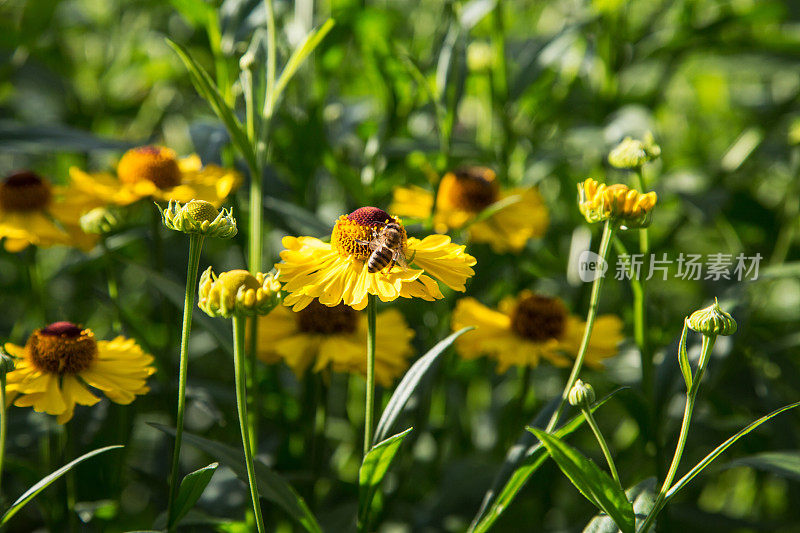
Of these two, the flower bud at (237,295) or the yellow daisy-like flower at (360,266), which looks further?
the yellow daisy-like flower at (360,266)

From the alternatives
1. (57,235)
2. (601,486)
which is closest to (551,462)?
(601,486)

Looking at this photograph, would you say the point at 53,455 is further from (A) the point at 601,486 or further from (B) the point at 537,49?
(B) the point at 537,49

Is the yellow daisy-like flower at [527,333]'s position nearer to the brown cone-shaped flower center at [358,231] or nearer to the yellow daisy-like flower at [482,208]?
the yellow daisy-like flower at [482,208]

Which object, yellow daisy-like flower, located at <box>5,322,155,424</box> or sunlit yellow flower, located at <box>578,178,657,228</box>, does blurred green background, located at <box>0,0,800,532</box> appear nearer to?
yellow daisy-like flower, located at <box>5,322,155,424</box>

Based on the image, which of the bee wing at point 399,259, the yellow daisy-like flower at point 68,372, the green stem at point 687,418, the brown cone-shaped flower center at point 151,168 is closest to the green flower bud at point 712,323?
the green stem at point 687,418

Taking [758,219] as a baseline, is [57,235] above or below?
above

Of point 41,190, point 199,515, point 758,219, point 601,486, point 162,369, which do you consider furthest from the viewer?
point 758,219
